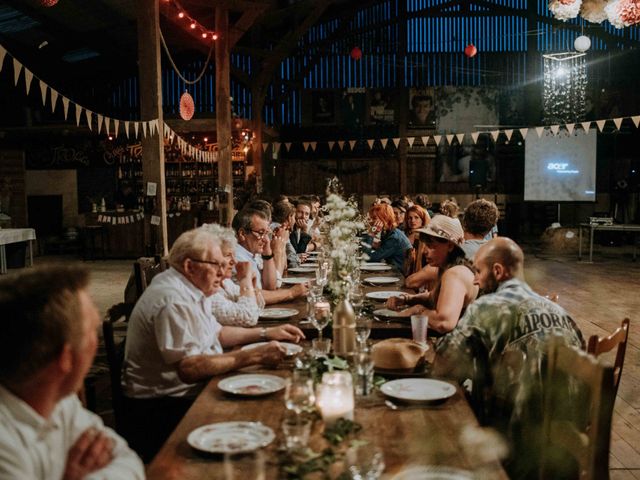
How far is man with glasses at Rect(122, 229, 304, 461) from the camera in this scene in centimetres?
251

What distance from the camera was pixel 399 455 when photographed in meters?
1.74

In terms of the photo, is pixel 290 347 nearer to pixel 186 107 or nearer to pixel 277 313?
pixel 277 313

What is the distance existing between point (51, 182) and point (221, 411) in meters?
15.1

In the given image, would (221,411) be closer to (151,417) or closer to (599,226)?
(151,417)

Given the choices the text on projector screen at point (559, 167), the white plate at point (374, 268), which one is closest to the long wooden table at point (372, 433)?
the white plate at point (374, 268)

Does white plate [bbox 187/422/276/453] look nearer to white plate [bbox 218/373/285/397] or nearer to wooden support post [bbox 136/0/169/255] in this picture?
white plate [bbox 218/373/285/397]

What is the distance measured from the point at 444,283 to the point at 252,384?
51.6 inches

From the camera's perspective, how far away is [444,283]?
10.8 ft

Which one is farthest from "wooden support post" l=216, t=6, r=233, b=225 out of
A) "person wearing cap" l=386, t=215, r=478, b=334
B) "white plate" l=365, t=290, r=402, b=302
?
"person wearing cap" l=386, t=215, r=478, b=334

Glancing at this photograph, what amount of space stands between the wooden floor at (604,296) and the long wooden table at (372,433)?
184 centimetres

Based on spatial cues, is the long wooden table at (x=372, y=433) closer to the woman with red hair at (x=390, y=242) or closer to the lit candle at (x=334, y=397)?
the lit candle at (x=334, y=397)

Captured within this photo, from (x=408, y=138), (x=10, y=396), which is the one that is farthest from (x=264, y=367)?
(x=408, y=138)

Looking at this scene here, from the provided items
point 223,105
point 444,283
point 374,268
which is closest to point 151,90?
point 374,268

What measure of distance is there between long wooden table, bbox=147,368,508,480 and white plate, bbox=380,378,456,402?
3 centimetres
